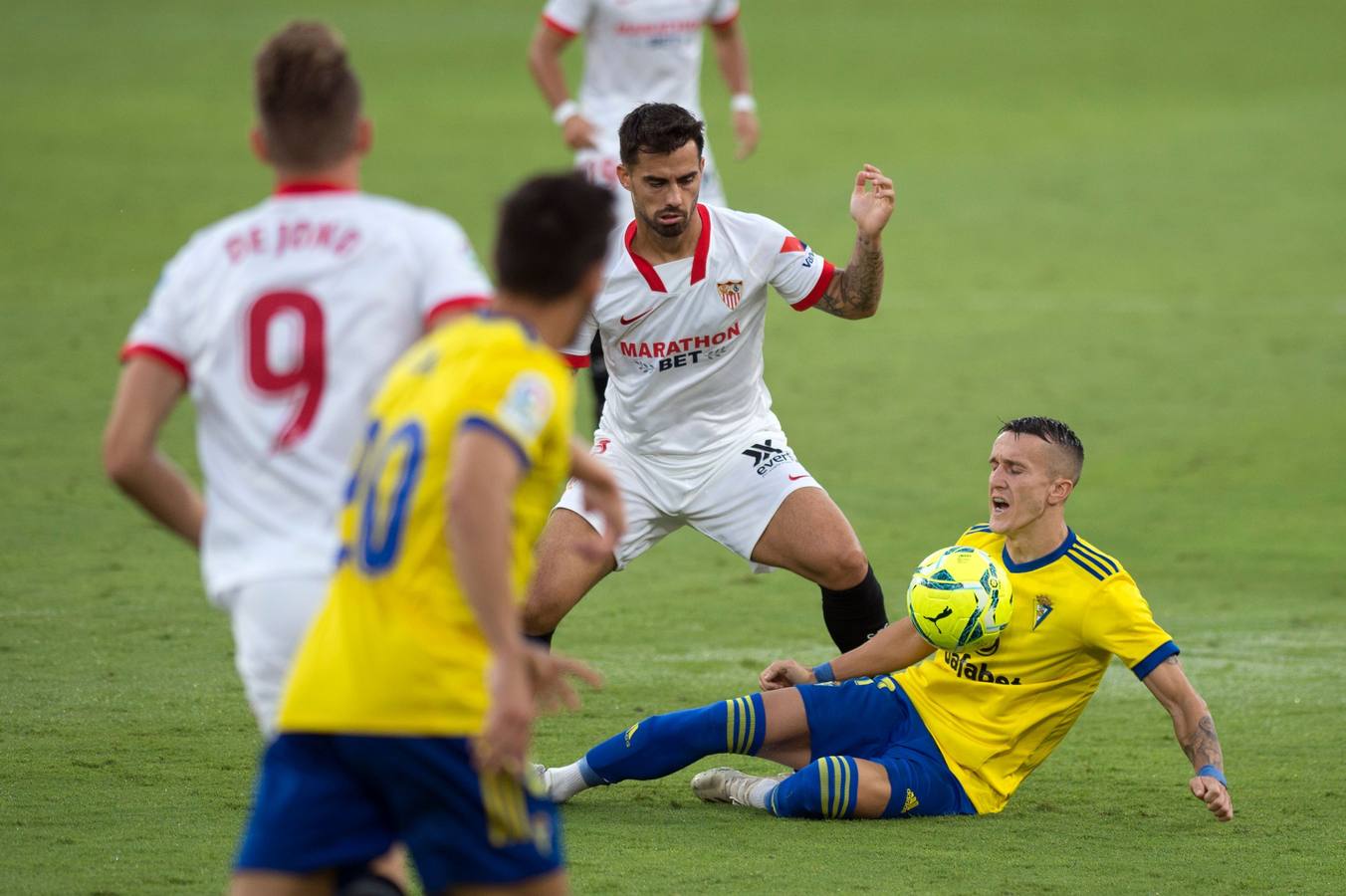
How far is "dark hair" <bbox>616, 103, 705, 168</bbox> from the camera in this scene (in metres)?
6.38

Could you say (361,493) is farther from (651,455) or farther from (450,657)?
(651,455)

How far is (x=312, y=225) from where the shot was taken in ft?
12.0

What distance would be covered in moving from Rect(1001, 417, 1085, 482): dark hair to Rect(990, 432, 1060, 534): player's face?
0.05 meters

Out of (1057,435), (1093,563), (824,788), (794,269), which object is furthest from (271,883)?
(794,269)

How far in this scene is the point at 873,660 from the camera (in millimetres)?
5840

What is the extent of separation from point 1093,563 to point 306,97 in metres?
3.03

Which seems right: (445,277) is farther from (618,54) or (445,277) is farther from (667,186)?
(618,54)

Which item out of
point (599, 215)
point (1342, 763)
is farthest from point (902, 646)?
point (599, 215)

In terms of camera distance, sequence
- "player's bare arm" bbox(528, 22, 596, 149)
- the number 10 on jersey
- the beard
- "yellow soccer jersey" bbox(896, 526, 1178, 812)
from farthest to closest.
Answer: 1. "player's bare arm" bbox(528, 22, 596, 149)
2. the beard
3. "yellow soccer jersey" bbox(896, 526, 1178, 812)
4. the number 10 on jersey

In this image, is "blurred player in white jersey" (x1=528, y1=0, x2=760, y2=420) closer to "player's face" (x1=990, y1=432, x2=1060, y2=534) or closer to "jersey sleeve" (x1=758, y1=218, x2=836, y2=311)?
"jersey sleeve" (x1=758, y1=218, x2=836, y2=311)

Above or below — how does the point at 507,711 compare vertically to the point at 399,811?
above

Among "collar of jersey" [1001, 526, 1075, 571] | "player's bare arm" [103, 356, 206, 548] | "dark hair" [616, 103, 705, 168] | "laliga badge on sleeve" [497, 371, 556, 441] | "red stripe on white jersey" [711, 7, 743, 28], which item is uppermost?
"red stripe on white jersey" [711, 7, 743, 28]

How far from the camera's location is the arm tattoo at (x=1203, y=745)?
17.2ft

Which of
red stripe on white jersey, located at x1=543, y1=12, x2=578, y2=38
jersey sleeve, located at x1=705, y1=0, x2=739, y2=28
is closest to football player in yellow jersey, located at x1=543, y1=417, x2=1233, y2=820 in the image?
red stripe on white jersey, located at x1=543, y1=12, x2=578, y2=38
